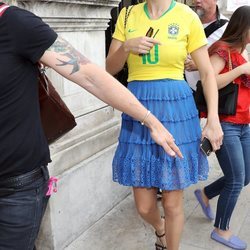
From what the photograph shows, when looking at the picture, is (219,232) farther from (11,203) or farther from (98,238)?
(11,203)

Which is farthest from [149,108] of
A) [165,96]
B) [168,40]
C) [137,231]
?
[137,231]

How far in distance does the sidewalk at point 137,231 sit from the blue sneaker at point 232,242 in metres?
0.04

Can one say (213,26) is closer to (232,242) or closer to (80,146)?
(80,146)

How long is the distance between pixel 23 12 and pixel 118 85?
47 cm

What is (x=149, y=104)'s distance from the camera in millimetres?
2658

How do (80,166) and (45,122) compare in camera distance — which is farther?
(80,166)

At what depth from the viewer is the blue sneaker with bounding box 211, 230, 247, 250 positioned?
344cm

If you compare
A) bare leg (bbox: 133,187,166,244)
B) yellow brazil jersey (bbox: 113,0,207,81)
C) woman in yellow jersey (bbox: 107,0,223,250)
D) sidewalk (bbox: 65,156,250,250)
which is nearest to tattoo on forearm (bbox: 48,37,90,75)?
woman in yellow jersey (bbox: 107,0,223,250)

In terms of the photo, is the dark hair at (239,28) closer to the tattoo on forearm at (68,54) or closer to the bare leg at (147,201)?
the bare leg at (147,201)

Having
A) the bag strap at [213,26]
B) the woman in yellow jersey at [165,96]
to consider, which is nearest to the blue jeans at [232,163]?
the woman in yellow jersey at [165,96]

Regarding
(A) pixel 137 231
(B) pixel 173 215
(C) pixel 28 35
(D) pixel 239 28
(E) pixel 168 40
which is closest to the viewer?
(C) pixel 28 35

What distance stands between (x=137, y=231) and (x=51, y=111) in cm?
198

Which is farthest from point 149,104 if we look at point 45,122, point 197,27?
point 45,122

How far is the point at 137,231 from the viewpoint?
370 cm
